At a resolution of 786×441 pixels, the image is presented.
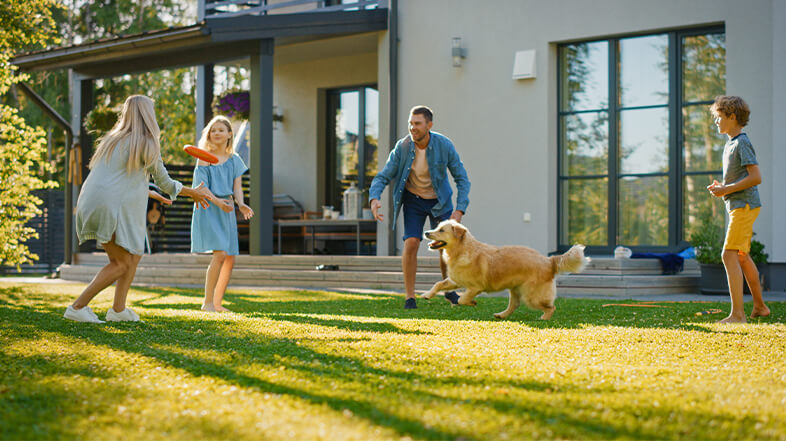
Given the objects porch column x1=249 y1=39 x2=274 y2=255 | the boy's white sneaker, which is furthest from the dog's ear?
porch column x1=249 y1=39 x2=274 y2=255

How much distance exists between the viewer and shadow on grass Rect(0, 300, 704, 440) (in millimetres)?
2354

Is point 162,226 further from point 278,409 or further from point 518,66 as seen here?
point 278,409

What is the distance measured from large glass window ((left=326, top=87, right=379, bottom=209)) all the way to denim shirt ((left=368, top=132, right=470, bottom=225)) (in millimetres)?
6920

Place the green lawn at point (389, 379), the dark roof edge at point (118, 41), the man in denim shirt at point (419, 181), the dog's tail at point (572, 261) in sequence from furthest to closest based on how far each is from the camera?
1. the dark roof edge at point (118, 41)
2. the man in denim shirt at point (419, 181)
3. the dog's tail at point (572, 261)
4. the green lawn at point (389, 379)

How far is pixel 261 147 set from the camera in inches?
443

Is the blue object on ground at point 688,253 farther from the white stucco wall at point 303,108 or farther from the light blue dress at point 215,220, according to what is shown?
the white stucco wall at point 303,108

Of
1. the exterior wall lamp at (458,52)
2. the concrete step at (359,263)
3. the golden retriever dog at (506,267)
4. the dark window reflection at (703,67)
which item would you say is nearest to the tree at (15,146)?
the concrete step at (359,263)

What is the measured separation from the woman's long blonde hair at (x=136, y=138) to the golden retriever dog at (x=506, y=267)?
2018mm

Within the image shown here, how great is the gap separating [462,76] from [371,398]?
9.31 meters

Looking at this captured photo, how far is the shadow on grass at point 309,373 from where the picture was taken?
7.72ft

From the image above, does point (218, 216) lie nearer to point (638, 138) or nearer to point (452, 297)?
point (452, 297)

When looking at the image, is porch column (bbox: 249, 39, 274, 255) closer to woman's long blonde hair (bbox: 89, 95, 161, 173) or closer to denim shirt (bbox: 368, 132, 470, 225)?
denim shirt (bbox: 368, 132, 470, 225)

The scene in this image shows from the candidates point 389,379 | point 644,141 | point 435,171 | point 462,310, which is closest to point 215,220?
point 435,171

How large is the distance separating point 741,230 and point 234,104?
10.2 metres
